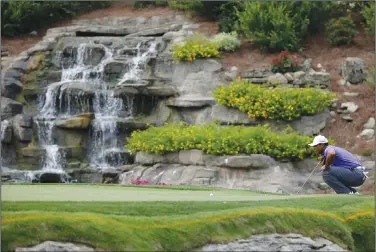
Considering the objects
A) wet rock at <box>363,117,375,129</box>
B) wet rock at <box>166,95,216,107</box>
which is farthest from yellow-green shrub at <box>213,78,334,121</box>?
wet rock at <box>363,117,375,129</box>

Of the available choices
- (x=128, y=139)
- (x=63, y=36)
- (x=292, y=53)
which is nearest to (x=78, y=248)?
(x=128, y=139)

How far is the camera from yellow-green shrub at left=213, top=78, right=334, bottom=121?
21.6 metres

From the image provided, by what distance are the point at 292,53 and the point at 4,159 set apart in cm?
905

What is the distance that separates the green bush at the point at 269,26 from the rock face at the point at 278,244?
52.8ft

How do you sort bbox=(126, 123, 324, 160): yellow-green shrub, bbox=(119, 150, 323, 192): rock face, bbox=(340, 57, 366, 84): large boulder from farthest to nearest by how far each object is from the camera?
bbox=(340, 57, 366, 84): large boulder, bbox=(126, 123, 324, 160): yellow-green shrub, bbox=(119, 150, 323, 192): rock face

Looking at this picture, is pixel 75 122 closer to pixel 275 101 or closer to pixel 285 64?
pixel 275 101

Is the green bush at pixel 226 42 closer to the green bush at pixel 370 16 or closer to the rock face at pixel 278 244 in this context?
the green bush at pixel 370 16

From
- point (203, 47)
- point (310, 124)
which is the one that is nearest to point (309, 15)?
point (203, 47)

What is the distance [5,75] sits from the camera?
2495cm

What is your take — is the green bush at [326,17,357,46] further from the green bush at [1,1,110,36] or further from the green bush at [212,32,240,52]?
the green bush at [1,1,110,36]

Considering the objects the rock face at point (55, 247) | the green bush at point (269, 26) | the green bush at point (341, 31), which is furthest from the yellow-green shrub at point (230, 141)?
the rock face at point (55, 247)

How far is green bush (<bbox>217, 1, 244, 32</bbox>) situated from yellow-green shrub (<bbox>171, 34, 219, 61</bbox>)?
6.29 ft

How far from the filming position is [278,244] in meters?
8.67

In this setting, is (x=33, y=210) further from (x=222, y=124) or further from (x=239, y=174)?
(x=222, y=124)
